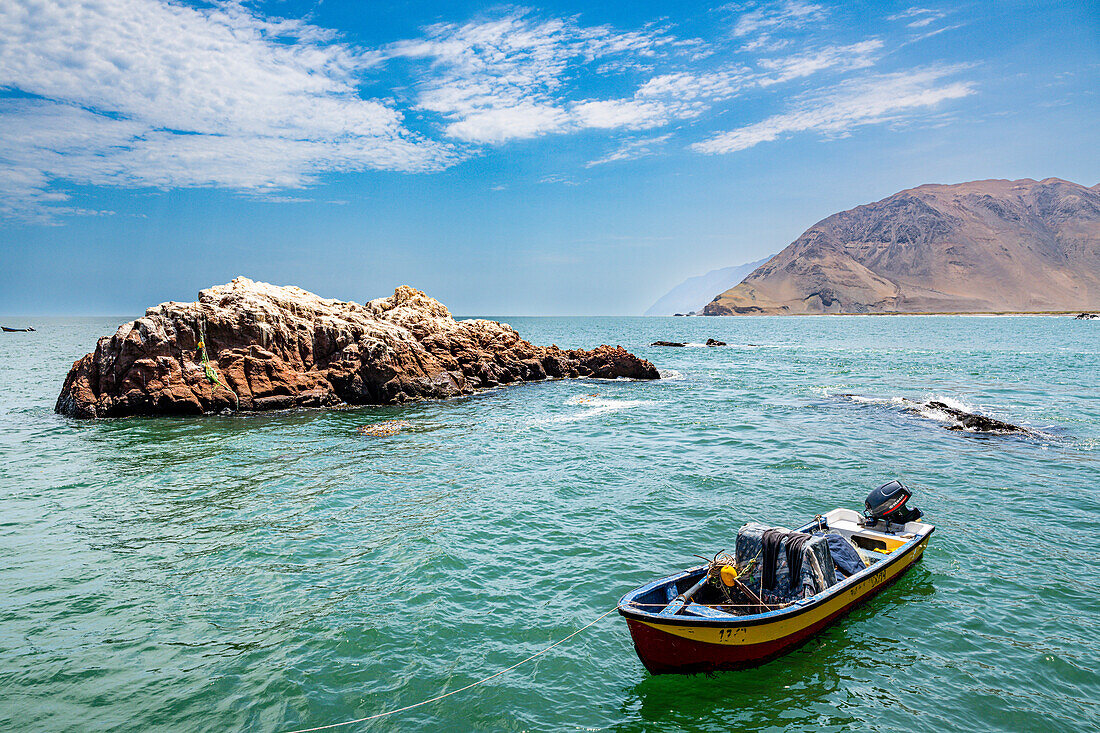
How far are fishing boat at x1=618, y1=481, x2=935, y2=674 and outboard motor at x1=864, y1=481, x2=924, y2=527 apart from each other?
1156 millimetres

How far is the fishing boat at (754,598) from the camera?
8.44m

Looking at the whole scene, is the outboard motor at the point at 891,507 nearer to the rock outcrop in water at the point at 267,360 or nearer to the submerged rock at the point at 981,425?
the submerged rock at the point at 981,425

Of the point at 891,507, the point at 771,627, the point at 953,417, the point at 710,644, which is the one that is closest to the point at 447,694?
the point at 710,644

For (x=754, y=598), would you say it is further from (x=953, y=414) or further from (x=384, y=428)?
(x=953, y=414)

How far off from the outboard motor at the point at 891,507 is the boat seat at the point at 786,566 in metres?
3.90

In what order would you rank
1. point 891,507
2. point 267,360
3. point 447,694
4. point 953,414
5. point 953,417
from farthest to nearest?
point 267,360
point 953,414
point 953,417
point 891,507
point 447,694

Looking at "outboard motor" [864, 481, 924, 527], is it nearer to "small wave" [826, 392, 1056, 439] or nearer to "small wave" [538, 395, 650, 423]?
"small wave" [826, 392, 1056, 439]

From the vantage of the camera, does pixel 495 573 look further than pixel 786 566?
Yes

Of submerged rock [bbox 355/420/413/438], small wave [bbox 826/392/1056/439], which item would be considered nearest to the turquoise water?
small wave [bbox 826/392/1056/439]

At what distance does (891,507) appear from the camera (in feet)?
43.0

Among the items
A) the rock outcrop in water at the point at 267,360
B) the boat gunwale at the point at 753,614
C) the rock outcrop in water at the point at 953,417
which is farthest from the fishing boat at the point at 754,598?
the rock outcrop in water at the point at 267,360

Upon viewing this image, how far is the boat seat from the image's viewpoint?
31.3ft

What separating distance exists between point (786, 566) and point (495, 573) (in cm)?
610

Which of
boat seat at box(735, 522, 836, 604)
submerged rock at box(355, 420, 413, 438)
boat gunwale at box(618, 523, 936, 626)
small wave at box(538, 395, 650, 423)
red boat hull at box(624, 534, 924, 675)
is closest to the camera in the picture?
boat gunwale at box(618, 523, 936, 626)
